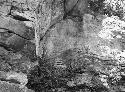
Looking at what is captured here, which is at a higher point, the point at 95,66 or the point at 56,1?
the point at 56,1

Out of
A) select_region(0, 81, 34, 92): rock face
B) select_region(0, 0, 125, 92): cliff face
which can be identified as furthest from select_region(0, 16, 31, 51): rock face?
select_region(0, 81, 34, 92): rock face

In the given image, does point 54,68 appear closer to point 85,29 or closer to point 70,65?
point 70,65

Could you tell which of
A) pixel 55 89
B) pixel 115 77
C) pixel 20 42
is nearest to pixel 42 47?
pixel 20 42

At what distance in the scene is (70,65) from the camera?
7.83m

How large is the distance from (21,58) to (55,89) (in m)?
1.49

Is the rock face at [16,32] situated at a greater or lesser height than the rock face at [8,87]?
greater

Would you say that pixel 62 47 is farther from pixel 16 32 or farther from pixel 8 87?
pixel 8 87

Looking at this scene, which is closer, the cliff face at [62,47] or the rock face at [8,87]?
the rock face at [8,87]

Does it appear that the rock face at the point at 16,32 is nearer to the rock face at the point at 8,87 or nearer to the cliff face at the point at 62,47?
the cliff face at the point at 62,47

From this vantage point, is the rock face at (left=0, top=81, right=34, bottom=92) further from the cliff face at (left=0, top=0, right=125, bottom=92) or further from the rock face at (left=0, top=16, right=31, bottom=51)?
the rock face at (left=0, top=16, right=31, bottom=51)

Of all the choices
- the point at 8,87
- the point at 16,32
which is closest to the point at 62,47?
the point at 16,32

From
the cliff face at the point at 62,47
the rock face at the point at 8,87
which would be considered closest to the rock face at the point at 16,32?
the cliff face at the point at 62,47

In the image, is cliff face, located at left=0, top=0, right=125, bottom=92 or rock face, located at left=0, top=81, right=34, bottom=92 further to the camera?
cliff face, located at left=0, top=0, right=125, bottom=92

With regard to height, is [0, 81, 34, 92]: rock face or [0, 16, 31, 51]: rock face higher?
[0, 16, 31, 51]: rock face
